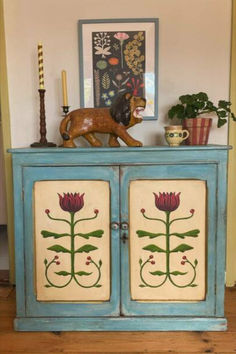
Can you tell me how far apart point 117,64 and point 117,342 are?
1.53m

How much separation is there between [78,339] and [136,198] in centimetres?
76

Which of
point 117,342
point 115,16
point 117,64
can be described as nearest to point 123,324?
point 117,342

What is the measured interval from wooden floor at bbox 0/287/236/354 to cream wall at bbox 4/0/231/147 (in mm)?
1106

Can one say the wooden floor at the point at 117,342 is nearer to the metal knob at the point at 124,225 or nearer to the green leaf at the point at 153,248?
the green leaf at the point at 153,248

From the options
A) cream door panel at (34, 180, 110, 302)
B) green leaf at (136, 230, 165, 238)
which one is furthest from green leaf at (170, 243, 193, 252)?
cream door panel at (34, 180, 110, 302)

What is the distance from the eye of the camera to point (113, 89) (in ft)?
6.10

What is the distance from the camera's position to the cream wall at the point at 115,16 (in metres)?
1.83

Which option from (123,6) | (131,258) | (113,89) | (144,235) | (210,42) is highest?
(123,6)

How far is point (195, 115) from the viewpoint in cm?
169

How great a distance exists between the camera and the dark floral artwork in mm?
1830

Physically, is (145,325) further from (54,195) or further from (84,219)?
(54,195)

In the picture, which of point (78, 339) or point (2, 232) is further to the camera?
point (2, 232)

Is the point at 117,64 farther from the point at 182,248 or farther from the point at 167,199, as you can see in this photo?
the point at 182,248

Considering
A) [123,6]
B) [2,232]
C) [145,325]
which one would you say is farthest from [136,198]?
[2,232]
